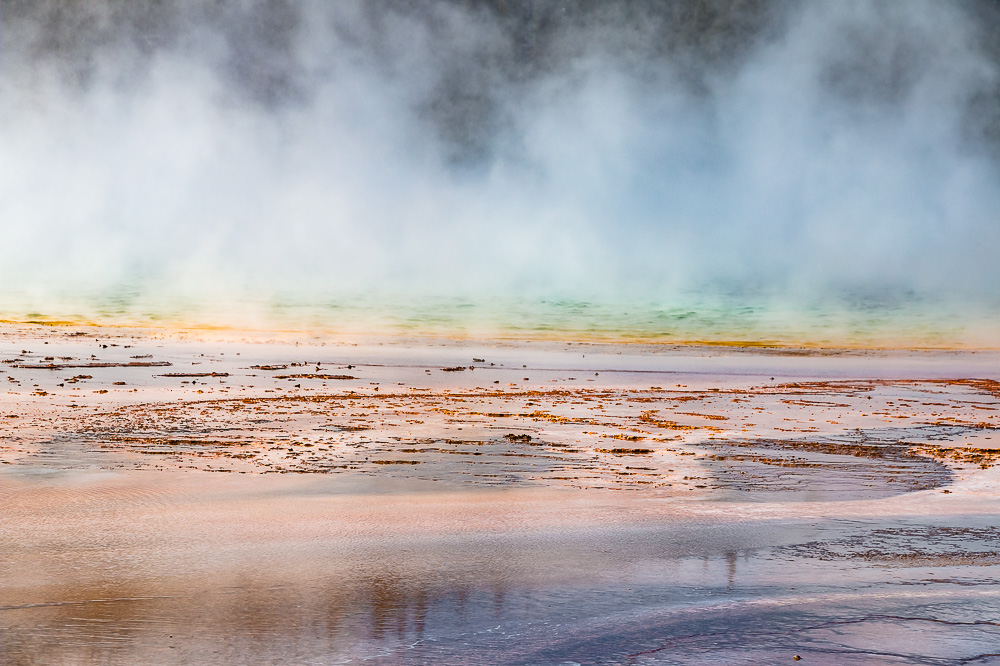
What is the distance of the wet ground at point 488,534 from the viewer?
16.2 ft

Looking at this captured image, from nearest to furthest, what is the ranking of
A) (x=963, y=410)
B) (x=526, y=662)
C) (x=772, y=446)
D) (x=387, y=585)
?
1. (x=526, y=662)
2. (x=387, y=585)
3. (x=772, y=446)
4. (x=963, y=410)

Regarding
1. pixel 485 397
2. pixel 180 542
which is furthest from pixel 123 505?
pixel 485 397

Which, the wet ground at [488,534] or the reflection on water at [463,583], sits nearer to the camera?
the reflection on water at [463,583]

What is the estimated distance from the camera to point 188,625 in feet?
16.4

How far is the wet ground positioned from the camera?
495 centimetres

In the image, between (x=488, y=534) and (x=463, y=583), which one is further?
(x=488, y=534)

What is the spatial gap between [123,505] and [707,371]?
79.2 ft

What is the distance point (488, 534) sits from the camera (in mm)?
7188

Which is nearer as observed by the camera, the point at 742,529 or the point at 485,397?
the point at 742,529

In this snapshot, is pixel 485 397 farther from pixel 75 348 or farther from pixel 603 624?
pixel 75 348

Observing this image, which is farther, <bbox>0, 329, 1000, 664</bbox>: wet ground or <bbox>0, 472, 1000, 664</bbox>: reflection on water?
<bbox>0, 329, 1000, 664</bbox>: wet ground

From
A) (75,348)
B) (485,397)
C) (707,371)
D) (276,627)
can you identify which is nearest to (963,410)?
(485,397)

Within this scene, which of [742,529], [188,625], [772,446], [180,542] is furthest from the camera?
[772,446]

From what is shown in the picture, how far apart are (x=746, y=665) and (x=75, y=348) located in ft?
113
